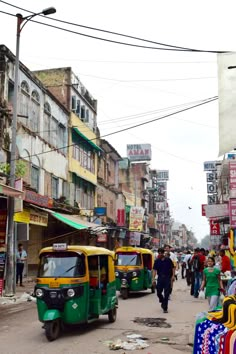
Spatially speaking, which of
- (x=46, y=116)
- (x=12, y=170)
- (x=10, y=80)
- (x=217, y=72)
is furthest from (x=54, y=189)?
(x=217, y=72)

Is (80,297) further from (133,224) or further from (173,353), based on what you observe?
(133,224)

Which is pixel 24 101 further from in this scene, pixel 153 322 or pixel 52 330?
pixel 52 330

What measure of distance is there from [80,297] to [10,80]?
47.2 ft

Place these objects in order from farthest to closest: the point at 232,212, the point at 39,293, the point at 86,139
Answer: the point at 86,139, the point at 232,212, the point at 39,293

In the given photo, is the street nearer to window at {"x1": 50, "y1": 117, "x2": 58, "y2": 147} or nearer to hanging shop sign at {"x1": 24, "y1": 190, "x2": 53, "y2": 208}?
hanging shop sign at {"x1": 24, "y1": 190, "x2": 53, "y2": 208}

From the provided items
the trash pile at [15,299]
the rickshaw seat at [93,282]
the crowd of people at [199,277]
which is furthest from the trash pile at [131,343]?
the trash pile at [15,299]

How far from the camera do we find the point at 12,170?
669 inches

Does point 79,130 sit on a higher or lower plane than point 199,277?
higher

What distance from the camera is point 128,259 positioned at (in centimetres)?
1741

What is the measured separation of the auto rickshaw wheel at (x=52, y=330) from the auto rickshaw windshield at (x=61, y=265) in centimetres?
99

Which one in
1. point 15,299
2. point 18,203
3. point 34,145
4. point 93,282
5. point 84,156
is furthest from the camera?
point 84,156

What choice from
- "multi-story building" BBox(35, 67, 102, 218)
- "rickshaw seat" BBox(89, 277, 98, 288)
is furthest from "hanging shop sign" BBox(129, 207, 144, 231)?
"rickshaw seat" BBox(89, 277, 98, 288)

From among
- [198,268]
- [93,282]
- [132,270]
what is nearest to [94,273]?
[93,282]

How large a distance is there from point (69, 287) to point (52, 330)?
898 millimetres
